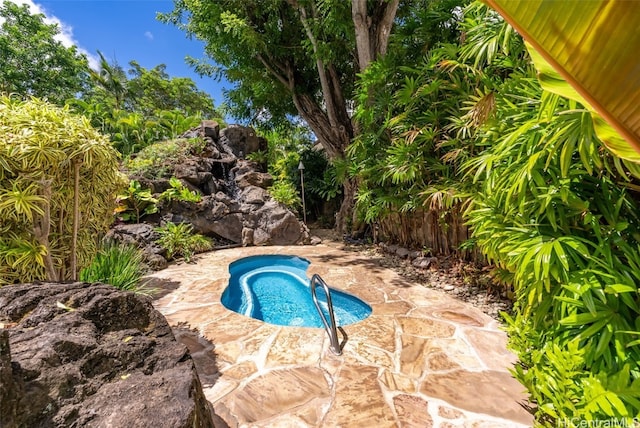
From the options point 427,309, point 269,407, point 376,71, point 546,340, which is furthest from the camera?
point 376,71

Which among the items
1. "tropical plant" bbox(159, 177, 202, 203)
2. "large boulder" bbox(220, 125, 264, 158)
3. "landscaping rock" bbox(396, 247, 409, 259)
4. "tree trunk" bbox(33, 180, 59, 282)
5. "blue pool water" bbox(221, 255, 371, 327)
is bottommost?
"blue pool water" bbox(221, 255, 371, 327)

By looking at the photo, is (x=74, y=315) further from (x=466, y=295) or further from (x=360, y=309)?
(x=466, y=295)

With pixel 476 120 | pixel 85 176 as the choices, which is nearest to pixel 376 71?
pixel 476 120

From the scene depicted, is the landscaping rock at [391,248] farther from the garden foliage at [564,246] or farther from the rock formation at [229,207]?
the garden foliage at [564,246]

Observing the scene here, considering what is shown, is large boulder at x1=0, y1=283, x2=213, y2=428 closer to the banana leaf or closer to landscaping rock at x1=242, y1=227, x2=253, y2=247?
the banana leaf

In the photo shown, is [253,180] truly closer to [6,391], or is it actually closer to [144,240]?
[144,240]

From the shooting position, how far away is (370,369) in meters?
2.37

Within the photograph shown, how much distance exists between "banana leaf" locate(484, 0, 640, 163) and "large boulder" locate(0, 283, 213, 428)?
5.50 ft

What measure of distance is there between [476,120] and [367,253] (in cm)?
421

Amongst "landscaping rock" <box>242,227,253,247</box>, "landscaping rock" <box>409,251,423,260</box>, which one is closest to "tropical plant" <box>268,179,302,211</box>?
"landscaping rock" <box>242,227,253,247</box>

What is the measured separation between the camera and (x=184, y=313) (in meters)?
3.56

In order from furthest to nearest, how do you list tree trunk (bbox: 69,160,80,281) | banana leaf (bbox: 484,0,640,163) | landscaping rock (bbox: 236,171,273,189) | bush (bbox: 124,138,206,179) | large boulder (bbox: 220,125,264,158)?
large boulder (bbox: 220,125,264,158) < landscaping rock (bbox: 236,171,273,189) < bush (bbox: 124,138,206,179) < tree trunk (bbox: 69,160,80,281) < banana leaf (bbox: 484,0,640,163)

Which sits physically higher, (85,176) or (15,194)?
(85,176)

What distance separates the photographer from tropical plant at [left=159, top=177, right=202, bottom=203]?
7.62m
